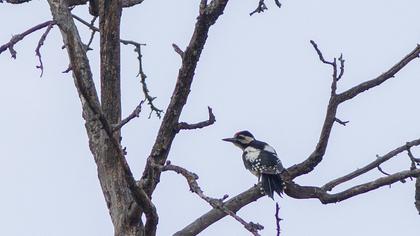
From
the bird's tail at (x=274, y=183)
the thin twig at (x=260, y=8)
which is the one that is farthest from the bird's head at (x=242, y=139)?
the thin twig at (x=260, y=8)

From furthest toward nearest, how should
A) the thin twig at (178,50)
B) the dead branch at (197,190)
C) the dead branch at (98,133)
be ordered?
the thin twig at (178,50), the dead branch at (98,133), the dead branch at (197,190)

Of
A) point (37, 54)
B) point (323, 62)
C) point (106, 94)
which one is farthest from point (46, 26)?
point (323, 62)

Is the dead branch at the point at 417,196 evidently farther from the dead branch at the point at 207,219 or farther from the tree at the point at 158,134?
the dead branch at the point at 207,219

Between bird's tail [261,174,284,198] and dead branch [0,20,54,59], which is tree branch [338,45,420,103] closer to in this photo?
bird's tail [261,174,284,198]

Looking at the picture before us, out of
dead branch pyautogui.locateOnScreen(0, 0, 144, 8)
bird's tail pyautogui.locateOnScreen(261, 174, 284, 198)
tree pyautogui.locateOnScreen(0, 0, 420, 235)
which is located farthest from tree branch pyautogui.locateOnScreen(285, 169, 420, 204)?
dead branch pyautogui.locateOnScreen(0, 0, 144, 8)

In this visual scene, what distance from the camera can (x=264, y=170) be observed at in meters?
8.51

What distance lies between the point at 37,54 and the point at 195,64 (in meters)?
0.86

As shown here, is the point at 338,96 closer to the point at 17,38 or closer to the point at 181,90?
the point at 181,90

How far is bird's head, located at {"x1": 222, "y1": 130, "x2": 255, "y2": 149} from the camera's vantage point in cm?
1022

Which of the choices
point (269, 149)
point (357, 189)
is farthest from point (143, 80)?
point (269, 149)

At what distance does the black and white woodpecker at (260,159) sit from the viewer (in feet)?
24.7

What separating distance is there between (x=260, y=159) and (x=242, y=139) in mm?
1245

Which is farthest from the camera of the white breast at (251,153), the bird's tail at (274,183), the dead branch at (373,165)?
the white breast at (251,153)

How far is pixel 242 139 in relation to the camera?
33.8 ft
